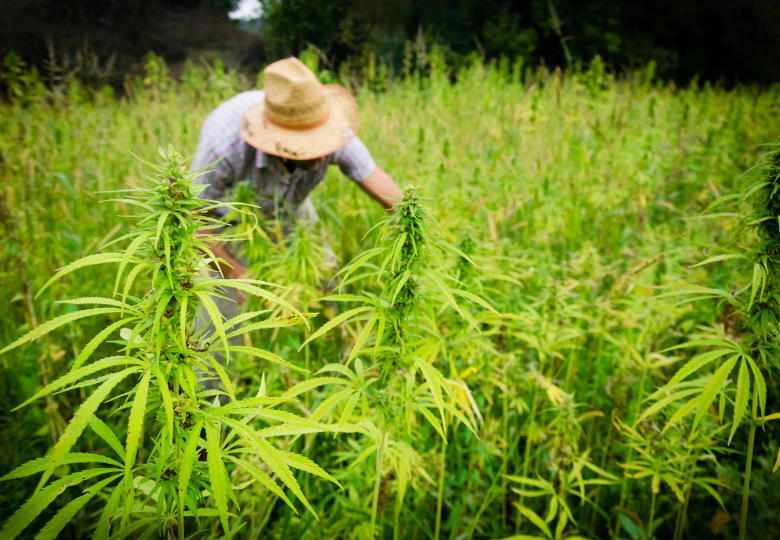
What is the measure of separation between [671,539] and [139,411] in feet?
7.47

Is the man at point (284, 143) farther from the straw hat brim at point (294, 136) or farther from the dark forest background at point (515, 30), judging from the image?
the dark forest background at point (515, 30)

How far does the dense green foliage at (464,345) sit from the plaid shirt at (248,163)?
0.33 metres

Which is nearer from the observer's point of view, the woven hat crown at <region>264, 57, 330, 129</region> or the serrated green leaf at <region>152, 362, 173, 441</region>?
the serrated green leaf at <region>152, 362, 173, 441</region>

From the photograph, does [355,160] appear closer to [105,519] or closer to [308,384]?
[308,384]

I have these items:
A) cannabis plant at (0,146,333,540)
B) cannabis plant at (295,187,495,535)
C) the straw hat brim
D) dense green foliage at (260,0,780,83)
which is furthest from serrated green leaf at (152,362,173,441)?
dense green foliage at (260,0,780,83)

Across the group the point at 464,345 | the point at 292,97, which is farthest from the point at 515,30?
the point at 464,345

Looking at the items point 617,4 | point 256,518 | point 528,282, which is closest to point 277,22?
point 617,4

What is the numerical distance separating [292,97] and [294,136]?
0.20 m

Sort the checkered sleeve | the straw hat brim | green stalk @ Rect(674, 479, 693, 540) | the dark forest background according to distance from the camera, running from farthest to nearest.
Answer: the dark forest background < the checkered sleeve < the straw hat brim < green stalk @ Rect(674, 479, 693, 540)

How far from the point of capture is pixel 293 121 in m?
2.35

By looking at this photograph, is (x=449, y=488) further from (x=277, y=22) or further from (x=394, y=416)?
(x=277, y=22)

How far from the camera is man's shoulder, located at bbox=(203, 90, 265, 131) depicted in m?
2.54

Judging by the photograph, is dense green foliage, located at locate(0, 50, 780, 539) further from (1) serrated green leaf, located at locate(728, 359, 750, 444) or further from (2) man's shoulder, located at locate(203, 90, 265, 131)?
(2) man's shoulder, located at locate(203, 90, 265, 131)

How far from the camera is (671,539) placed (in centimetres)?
188
